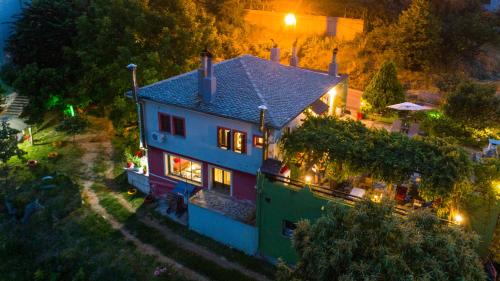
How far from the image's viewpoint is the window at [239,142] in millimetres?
21561

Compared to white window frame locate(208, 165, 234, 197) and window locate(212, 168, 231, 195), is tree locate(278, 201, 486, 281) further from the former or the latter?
window locate(212, 168, 231, 195)

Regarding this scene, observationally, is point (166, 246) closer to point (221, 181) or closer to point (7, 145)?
point (221, 181)

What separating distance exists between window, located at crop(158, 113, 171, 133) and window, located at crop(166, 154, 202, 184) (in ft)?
5.94

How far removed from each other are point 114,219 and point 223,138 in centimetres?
838

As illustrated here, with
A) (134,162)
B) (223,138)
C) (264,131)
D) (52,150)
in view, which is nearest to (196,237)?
(223,138)

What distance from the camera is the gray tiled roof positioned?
2139 cm

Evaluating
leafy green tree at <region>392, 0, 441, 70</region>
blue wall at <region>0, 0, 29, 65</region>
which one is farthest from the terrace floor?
blue wall at <region>0, 0, 29, 65</region>

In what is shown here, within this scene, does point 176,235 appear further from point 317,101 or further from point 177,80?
point 317,101

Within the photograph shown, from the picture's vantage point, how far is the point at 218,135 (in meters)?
22.3

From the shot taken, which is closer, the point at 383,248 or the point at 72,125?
the point at 383,248

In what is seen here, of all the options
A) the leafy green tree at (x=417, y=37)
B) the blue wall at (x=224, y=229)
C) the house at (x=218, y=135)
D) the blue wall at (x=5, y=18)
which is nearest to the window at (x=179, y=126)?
the house at (x=218, y=135)

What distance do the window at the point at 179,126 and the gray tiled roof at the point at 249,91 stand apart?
124 cm

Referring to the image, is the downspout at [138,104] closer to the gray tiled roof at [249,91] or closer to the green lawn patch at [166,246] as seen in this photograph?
the gray tiled roof at [249,91]

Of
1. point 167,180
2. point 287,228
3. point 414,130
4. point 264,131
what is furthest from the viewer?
point 414,130
